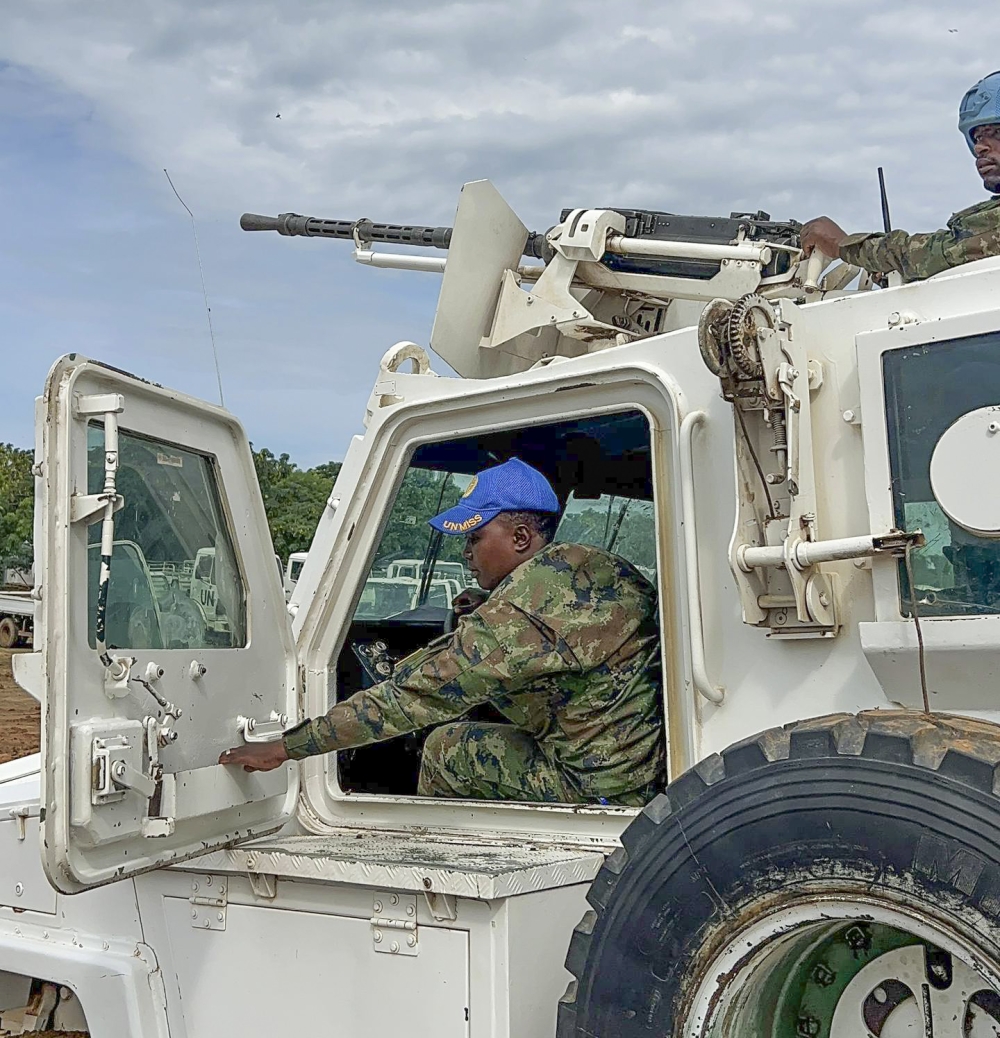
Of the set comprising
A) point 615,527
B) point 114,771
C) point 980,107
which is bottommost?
point 114,771

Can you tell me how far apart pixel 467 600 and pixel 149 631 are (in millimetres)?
1074

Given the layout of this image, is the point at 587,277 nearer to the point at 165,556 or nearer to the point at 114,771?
the point at 165,556

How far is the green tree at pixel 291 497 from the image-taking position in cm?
2597

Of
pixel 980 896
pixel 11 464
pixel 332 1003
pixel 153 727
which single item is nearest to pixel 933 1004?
pixel 980 896

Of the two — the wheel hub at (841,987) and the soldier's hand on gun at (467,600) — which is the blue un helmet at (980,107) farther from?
the wheel hub at (841,987)

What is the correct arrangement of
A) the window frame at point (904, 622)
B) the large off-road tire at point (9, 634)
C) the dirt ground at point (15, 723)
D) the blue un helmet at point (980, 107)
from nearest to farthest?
the window frame at point (904, 622)
the blue un helmet at point (980, 107)
the dirt ground at point (15, 723)
the large off-road tire at point (9, 634)

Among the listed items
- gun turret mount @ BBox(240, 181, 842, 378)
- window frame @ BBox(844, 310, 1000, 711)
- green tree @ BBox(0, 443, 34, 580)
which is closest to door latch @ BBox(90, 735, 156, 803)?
window frame @ BBox(844, 310, 1000, 711)

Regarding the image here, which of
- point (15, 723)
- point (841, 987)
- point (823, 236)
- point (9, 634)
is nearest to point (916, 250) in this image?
point (823, 236)

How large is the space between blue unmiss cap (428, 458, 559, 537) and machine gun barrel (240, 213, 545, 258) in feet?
3.69

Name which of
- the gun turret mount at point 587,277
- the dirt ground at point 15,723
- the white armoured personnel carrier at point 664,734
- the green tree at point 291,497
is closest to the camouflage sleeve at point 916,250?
the gun turret mount at point 587,277

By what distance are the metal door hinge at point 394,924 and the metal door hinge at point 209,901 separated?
1.37 ft

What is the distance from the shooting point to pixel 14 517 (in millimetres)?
28594

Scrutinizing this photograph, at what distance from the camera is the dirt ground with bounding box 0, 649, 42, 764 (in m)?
12.8

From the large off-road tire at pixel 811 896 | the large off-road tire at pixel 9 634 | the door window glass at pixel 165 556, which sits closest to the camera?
the large off-road tire at pixel 811 896
